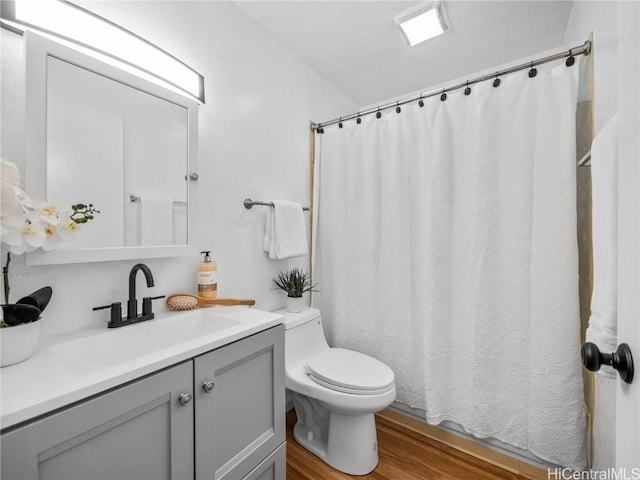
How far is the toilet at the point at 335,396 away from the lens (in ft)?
4.40

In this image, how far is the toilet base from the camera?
1.41m

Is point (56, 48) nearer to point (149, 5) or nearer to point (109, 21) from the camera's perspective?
point (109, 21)

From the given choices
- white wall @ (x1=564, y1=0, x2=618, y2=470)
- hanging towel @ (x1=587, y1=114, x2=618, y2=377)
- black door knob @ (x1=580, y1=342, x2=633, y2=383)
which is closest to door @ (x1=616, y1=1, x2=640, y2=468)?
black door knob @ (x1=580, y1=342, x2=633, y2=383)

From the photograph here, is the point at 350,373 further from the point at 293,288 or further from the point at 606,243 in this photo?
the point at 606,243

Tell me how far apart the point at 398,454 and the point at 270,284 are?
3.75ft

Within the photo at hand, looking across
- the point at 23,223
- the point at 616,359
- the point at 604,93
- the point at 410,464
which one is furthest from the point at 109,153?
the point at 410,464

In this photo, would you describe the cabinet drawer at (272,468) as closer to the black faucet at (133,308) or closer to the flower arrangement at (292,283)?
the black faucet at (133,308)

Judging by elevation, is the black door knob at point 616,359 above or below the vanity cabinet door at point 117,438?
above

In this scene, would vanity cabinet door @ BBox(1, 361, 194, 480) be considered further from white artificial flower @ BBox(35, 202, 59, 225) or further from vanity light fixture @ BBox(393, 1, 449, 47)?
vanity light fixture @ BBox(393, 1, 449, 47)

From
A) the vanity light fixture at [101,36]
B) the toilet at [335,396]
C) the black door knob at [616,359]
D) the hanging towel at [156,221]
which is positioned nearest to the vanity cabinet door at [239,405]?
the toilet at [335,396]

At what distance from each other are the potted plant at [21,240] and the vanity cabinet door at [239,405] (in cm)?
43

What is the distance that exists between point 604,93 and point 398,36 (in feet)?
3.71

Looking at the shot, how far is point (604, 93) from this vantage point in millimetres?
1013

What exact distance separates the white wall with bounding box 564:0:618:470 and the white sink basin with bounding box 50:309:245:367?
1.31 meters
